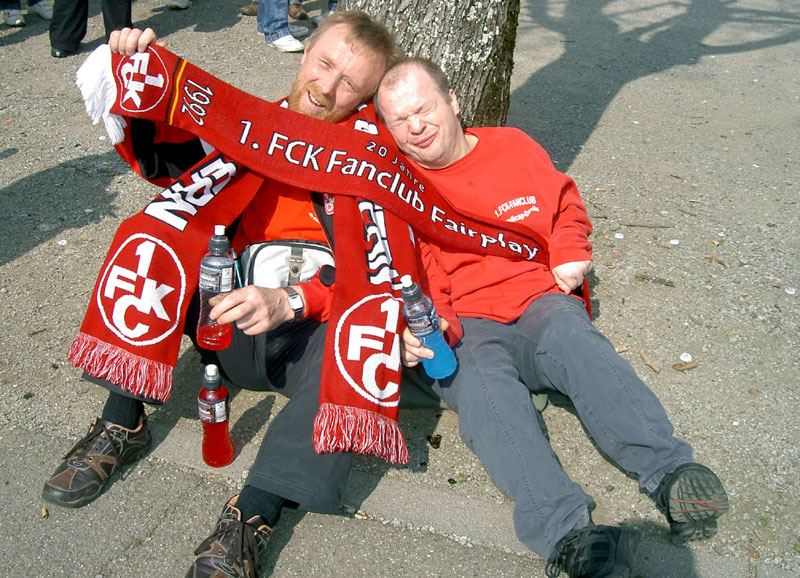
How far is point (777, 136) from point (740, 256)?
2.01m

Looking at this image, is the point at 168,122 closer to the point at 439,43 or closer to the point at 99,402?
the point at 99,402

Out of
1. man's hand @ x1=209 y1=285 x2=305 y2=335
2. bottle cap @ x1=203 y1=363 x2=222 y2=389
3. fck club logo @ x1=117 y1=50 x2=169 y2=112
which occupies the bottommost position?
bottle cap @ x1=203 y1=363 x2=222 y2=389

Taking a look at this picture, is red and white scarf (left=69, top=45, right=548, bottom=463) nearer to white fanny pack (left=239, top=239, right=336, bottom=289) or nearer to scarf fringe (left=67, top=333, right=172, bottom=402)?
scarf fringe (left=67, top=333, right=172, bottom=402)

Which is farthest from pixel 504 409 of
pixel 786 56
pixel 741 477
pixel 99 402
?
pixel 786 56

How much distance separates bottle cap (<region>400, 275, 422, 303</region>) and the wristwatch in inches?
14.6

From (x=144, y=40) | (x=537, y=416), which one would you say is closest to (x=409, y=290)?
(x=537, y=416)

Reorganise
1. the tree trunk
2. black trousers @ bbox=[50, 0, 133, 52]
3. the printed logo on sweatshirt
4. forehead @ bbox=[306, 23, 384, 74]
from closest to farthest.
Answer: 1. forehead @ bbox=[306, 23, 384, 74]
2. the printed logo on sweatshirt
3. the tree trunk
4. black trousers @ bbox=[50, 0, 133, 52]

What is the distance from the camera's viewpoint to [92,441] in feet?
8.58

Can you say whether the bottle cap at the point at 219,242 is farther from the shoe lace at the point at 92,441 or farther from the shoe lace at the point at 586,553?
the shoe lace at the point at 586,553

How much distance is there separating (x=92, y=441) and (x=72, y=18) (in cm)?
513

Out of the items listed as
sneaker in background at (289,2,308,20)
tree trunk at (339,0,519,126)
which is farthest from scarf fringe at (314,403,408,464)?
sneaker in background at (289,2,308,20)

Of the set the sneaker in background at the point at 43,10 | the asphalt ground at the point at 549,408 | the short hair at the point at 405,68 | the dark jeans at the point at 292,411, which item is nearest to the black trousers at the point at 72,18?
the asphalt ground at the point at 549,408

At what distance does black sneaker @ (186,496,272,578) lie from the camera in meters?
2.22

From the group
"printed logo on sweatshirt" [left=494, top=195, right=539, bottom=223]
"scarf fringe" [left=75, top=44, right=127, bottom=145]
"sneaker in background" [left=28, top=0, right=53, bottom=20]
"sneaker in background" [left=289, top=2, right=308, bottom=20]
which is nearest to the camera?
"scarf fringe" [left=75, top=44, right=127, bottom=145]
